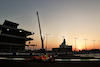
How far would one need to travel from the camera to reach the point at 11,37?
6391 centimetres

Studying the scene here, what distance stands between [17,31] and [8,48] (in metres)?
15.7

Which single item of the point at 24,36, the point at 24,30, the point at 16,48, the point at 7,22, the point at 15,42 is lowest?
the point at 16,48

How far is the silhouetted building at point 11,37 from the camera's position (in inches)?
2330

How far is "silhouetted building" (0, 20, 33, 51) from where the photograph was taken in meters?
59.2

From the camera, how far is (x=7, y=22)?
6606cm

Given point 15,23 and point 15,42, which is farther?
point 15,23

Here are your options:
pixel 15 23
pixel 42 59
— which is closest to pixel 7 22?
pixel 15 23

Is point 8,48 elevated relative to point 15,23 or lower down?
lower down

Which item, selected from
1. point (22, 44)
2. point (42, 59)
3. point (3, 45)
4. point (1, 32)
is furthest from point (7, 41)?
point (42, 59)

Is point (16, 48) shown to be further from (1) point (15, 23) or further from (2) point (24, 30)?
(1) point (15, 23)

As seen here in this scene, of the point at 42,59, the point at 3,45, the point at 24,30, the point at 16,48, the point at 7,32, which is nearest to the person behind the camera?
the point at 42,59

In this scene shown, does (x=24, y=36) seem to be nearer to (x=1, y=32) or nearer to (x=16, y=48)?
(x=16, y=48)

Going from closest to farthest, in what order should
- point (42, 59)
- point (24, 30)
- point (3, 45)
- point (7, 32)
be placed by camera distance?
1. point (42, 59)
2. point (3, 45)
3. point (7, 32)
4. point (24, 30)

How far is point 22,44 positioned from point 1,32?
18.3 meters
